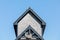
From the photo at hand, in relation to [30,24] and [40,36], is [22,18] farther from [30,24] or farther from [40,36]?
[40,36]

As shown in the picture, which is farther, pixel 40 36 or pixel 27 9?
pixel 27 9

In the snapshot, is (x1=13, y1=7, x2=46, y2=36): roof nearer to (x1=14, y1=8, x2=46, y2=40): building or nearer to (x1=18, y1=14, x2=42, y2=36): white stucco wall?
(x1=14, y1=8, x2=46, y2=40): building

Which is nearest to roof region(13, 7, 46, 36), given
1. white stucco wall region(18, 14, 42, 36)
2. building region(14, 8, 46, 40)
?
building region(14, 8, 46, 40)

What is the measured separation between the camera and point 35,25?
23.0 m

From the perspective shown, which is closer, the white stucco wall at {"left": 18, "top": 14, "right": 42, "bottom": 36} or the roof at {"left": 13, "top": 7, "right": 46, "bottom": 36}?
the white stucco wall at {"left": 18, "top": 14, "right": 42, "bottom": 36}

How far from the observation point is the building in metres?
22.3

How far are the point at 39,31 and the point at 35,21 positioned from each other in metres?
1.04

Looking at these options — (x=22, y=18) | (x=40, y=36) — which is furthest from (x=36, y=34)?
(x=22, y=18)

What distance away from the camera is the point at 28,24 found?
22.9 metres

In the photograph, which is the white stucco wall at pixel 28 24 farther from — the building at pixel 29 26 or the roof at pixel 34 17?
the roof at pixel 34 17

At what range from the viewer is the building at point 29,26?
22266 millimetres

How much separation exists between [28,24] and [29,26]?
0.34 metres

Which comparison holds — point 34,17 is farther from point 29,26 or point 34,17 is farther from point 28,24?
point 29,26

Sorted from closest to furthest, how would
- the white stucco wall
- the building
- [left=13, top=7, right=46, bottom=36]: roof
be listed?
the building → the white stucco wall → [left=13, top=7, right=46, bottom=36]: roof
